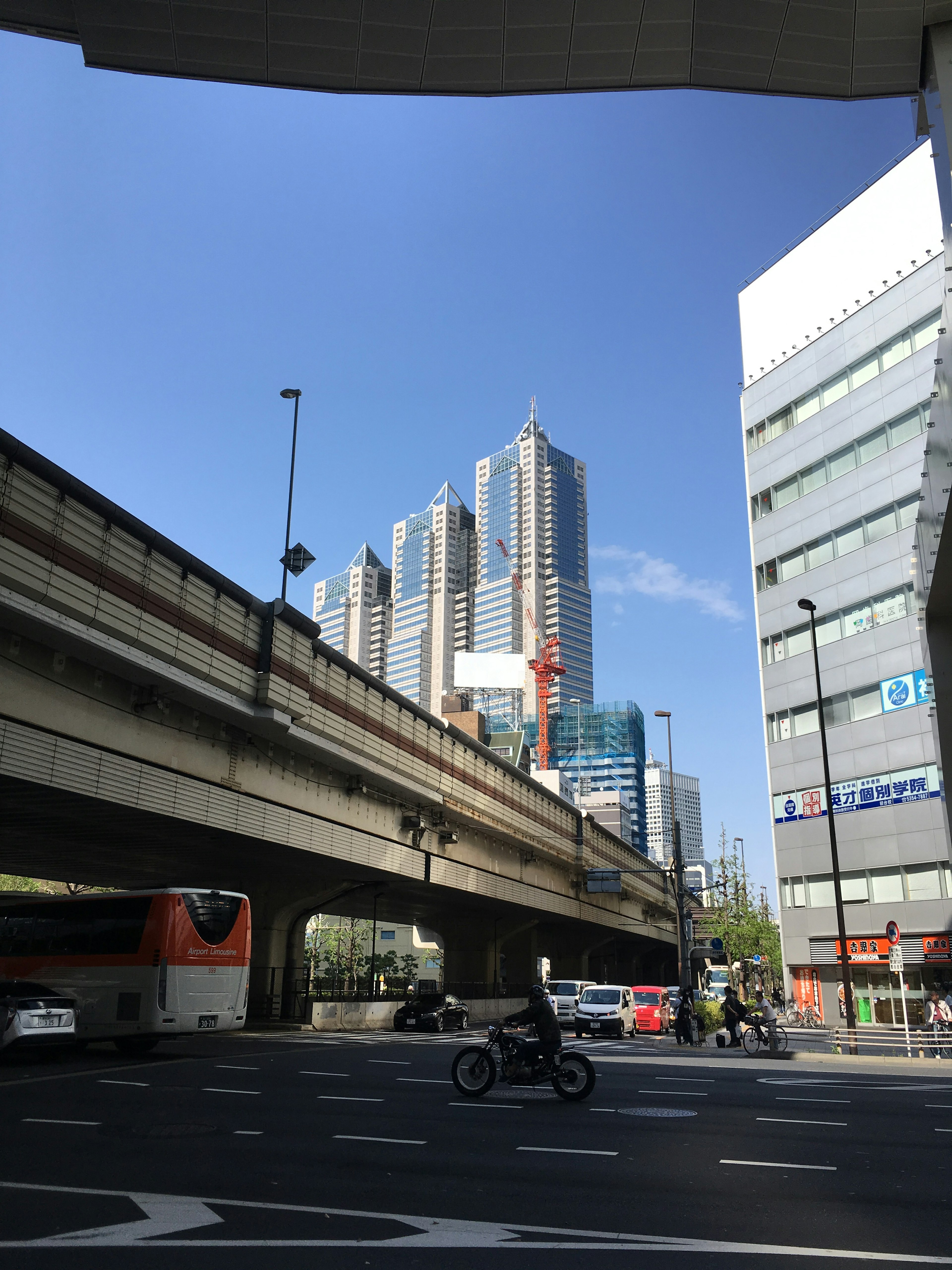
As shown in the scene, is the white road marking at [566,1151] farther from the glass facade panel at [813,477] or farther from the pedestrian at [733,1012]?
the glass facade panel at [813,477]

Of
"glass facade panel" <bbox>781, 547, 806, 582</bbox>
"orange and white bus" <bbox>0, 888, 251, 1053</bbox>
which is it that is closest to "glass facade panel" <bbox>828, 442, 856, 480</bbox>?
"glass facade panel" <bbox>781, 547, 806, 582</bbox>

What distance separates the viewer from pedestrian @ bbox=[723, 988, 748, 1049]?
85.4ft

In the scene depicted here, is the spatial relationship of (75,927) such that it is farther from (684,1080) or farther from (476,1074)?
(684,1080)

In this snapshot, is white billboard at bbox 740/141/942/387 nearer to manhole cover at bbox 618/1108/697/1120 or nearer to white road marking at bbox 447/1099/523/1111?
manhole cover at bbox 618/1108/697/1120

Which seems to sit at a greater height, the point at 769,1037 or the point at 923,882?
the point at 923,882

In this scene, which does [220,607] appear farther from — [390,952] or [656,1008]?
[390,952]

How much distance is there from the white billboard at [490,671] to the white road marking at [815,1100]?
93.8 m

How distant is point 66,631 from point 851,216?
143 ft

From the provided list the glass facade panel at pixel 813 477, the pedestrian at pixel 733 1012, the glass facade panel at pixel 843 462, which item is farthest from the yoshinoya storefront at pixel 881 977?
the glass facade panel at pixel 813 477

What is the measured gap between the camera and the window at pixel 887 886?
128 ft

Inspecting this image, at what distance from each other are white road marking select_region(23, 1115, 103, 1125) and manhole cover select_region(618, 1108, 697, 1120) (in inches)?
254

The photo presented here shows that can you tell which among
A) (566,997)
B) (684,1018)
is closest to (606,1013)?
(684,1018)

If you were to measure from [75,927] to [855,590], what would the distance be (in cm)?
3377

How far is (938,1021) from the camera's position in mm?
28062
